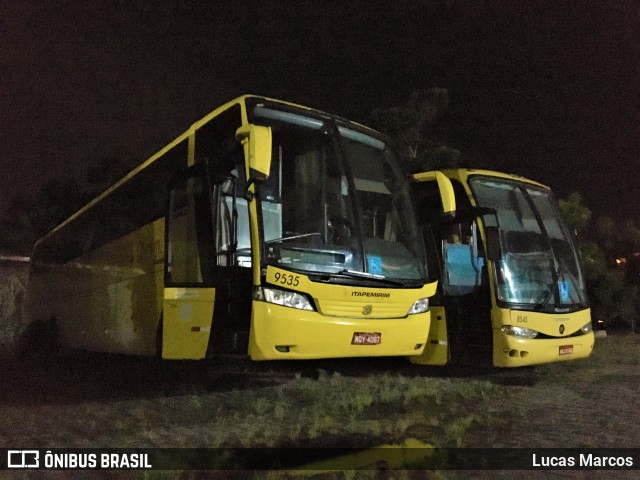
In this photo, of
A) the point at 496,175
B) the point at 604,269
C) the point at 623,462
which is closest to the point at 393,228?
the point at 496,175

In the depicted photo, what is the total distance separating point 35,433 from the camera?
571cm

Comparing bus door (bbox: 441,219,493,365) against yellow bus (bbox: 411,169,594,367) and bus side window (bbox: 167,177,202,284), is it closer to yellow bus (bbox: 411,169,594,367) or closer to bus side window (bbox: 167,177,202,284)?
yellow bus (bbox: 411,169,594,367)

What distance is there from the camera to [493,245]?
8.29 meters

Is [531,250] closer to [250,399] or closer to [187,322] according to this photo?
[250,399]

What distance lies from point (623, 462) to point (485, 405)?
220 cm

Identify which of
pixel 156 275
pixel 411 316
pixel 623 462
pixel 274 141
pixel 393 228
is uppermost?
pixel 274 141

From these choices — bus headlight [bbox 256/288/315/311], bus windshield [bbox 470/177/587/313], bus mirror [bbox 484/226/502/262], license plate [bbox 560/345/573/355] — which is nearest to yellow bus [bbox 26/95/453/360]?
bus headlight [bbox 256/288/315/311]

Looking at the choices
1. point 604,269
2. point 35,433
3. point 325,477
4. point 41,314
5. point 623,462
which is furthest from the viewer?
point 604,269

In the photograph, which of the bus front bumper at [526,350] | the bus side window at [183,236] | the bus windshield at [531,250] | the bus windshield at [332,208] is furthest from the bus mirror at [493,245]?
the bus side window at [183,236]

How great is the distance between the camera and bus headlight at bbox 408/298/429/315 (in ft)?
22.9

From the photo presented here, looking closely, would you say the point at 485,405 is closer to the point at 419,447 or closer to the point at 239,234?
the point at 419,447

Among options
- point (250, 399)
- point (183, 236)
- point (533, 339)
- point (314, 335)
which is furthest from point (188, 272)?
point (533, 339)

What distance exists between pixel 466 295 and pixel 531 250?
130cm

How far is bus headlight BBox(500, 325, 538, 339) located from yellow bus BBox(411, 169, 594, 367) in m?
0.01
